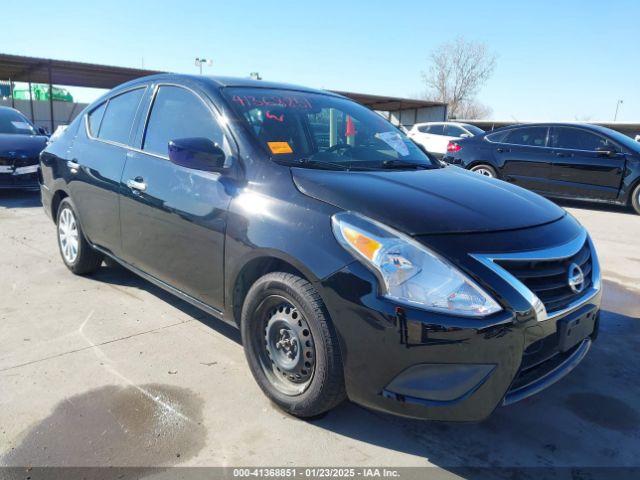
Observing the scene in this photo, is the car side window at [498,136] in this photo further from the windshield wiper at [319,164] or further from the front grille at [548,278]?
the front grille at [548,278]

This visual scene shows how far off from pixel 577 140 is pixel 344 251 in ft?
28.3

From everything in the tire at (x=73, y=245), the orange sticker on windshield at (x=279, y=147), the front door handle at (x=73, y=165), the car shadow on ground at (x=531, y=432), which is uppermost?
the orange sticker on windshield at (x=279, y=147)

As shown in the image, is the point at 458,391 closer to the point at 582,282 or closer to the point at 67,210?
the point at 582,282

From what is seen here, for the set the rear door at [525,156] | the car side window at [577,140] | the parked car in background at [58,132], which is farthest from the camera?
the rear door at [525,156]

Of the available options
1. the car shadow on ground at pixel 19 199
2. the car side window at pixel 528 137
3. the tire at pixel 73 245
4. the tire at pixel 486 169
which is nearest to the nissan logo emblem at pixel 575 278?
the tire at pixel 73 245

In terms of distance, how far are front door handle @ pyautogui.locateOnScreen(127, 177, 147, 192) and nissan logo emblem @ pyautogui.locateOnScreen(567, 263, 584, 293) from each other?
2.55 m

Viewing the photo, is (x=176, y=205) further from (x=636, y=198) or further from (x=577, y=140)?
(x=636, y=198)

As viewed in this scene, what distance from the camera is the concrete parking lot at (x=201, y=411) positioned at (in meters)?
2.35

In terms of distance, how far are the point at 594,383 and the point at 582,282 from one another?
0.98m

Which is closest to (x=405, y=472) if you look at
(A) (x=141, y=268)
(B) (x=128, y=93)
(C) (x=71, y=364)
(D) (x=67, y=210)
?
(C) (x=71, y=364)

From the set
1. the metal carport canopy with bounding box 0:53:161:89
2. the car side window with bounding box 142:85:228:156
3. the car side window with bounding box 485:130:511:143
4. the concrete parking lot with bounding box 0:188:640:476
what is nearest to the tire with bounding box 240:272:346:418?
the concrete parking lot with bounding box 0:188:640:476

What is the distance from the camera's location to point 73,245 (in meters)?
4.62

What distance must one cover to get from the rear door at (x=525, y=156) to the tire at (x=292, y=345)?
818cm

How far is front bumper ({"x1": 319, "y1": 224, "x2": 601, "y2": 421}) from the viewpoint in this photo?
2.04 m
